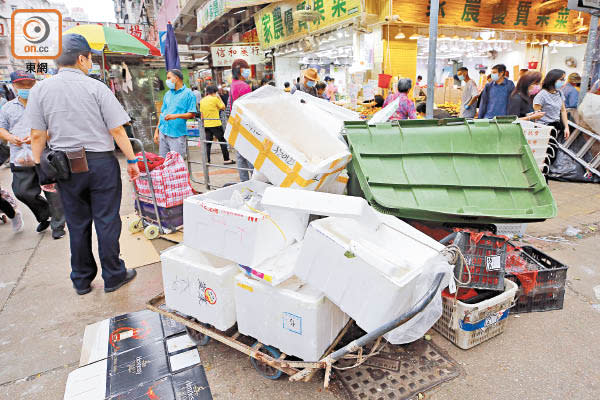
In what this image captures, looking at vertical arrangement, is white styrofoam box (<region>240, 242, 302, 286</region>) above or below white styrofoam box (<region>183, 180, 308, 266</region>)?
below

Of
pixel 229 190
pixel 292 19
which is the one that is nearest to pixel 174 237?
pixel 229 190

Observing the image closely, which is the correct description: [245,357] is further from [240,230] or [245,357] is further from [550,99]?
[550,99]

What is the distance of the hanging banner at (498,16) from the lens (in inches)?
395

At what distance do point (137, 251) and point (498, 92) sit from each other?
20.7 ft

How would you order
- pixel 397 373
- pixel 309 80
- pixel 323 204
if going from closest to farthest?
pixel 323 204
pixel 397 373
pixel 309 80

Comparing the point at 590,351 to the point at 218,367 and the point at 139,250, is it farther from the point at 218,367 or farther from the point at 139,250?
the point at 139,250

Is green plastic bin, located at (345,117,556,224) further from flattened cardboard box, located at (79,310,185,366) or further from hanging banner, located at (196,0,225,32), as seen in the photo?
hanging banner, located at (196,0,225,32)

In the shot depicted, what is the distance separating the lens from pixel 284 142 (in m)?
2.60

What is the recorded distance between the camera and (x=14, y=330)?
2.94m

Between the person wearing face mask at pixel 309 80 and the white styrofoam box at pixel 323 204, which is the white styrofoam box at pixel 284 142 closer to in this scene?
the white styrofoam box at pixel 323 204

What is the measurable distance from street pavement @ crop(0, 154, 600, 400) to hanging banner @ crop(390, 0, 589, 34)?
816 centimetres

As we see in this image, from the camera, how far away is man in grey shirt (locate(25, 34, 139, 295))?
9.63 ft

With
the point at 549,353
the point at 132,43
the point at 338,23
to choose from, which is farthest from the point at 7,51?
the point at 549,353
